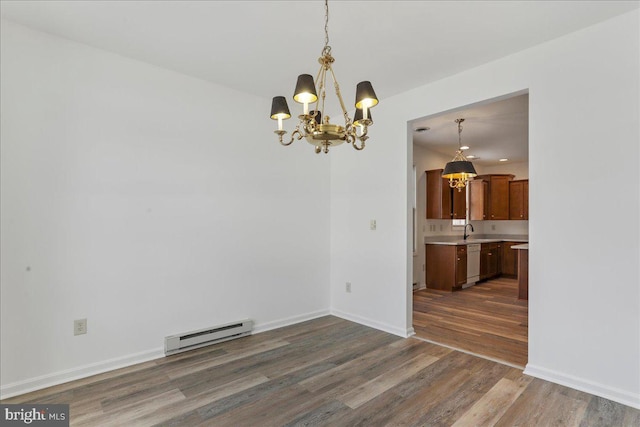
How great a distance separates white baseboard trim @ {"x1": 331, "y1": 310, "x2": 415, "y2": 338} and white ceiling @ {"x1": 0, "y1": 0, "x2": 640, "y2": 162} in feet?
8.88

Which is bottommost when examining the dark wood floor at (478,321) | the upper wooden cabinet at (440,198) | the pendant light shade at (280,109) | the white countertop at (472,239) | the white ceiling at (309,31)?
the dark wood floor at (478,321)

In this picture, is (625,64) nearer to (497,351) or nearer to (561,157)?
(561,157)

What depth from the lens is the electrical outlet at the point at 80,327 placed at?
2701 mm

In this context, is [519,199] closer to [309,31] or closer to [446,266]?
[446,266]

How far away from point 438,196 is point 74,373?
5.79 meters

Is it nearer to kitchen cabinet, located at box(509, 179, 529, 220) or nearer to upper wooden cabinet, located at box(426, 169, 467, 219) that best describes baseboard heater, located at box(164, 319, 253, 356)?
upper wooden cabinet, located at box(426, 169, 467, 219)

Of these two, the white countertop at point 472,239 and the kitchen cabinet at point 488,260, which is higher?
the white countertop at point 472,239

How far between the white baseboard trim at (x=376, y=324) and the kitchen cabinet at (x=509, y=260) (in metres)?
5.20

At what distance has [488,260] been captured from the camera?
7.29 metres

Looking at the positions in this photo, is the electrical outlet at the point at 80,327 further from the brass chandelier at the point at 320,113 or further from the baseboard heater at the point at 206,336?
the brass chandelier at the point at 320,113

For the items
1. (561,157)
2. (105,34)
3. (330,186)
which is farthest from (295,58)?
(561,157)

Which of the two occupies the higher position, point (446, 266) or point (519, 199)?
point (519, 199)

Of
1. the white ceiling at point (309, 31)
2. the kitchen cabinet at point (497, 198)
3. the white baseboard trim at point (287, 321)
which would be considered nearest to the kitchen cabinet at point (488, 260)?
the kitchen cabinet at point (497, 198)

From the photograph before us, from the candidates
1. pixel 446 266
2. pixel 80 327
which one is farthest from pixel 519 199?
pixel 80 327
